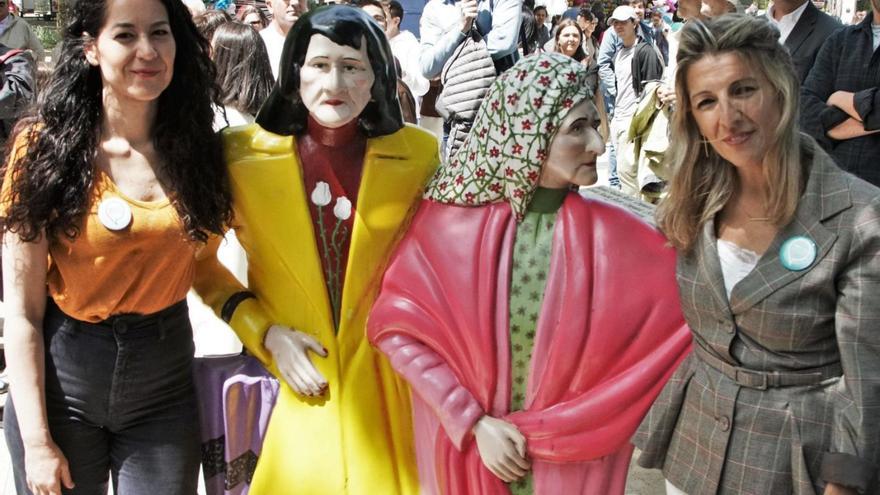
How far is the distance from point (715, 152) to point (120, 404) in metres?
1.51

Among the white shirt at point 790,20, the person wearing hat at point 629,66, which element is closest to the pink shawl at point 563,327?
the white shirt at point 790,20

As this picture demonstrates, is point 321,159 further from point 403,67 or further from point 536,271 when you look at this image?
point 403,67

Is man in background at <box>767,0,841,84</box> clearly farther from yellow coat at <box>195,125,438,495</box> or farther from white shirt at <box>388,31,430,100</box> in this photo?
white shirt at <box>388,31,430,100</box>

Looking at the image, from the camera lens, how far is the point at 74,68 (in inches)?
86.0

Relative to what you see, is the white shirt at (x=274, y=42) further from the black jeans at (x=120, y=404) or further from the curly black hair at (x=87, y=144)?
the black jeans at (x=120, y=404)

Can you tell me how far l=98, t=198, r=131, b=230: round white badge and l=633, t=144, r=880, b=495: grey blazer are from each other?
127 centimetres

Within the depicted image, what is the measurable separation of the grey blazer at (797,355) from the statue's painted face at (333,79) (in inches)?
35.6

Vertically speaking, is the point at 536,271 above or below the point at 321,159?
below

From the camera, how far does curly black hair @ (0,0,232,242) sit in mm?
2088

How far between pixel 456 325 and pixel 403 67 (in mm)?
4293

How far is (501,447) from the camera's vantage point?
2.12 metres

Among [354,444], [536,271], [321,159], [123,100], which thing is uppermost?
[123,100]

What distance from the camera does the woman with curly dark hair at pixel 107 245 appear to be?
83.4 inches

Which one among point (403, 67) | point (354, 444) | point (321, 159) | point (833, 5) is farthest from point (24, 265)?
point (833, 5)
